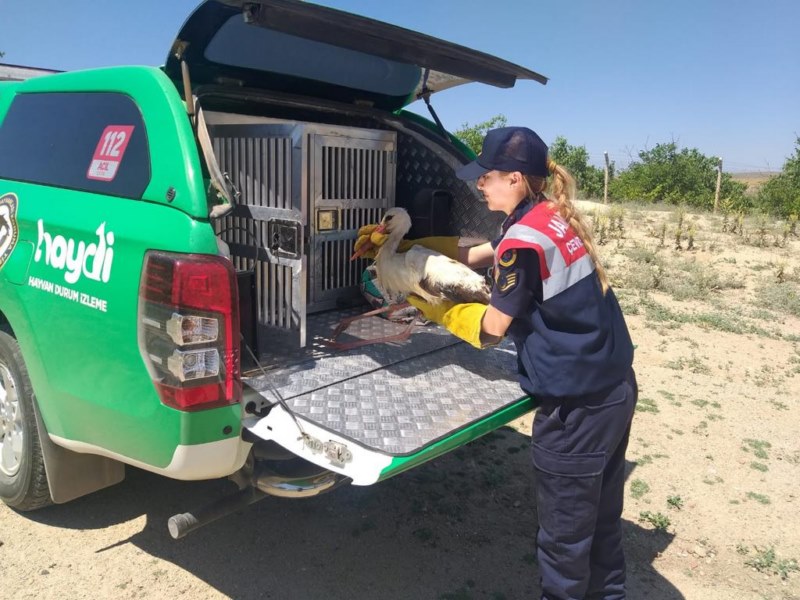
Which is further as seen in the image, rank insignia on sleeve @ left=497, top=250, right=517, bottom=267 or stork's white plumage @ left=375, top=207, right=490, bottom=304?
stork's white plumage @ left=375, top=207, right=490, bottom=304

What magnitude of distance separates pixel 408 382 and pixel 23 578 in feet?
6.07

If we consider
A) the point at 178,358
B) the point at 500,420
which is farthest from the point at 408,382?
the point at 178,358

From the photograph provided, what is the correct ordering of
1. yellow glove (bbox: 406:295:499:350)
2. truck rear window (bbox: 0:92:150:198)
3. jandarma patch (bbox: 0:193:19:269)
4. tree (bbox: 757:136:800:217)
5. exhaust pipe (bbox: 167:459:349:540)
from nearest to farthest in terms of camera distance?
1. exhaust pipe (bbox: 167:459:349:540)
2. truck rear window (bbox: 0:92:150:198)
3. yellow glove (bbox: 406:295:499:350)
4. jandarma patch (bbox: 0:193:19:269)
5. tree (bbox: 757:136:800:217)

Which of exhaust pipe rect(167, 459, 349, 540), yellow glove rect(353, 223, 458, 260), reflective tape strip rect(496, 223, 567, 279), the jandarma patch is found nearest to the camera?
reflective tape strip rect(496, 223, 567, 279)

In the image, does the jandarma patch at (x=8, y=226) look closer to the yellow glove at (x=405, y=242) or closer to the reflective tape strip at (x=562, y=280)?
the yellow glove at (x=405, y=242)

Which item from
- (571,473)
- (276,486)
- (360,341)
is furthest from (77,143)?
(571,473)

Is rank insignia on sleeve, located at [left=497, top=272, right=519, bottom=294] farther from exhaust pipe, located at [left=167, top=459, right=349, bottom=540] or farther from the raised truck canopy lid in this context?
the raised truck canopy lid

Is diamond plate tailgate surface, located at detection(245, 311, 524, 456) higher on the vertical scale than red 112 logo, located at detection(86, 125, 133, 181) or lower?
lower

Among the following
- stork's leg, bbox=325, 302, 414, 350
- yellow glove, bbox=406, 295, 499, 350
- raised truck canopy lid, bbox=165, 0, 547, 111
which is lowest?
stork's leg, bbox=325, 302, 414, 350

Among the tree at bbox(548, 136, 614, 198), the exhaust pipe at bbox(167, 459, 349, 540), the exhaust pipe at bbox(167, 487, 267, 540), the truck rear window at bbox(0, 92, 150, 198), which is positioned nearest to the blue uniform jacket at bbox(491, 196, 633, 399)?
the exhaust pipe at bbox(167, 459, 349, 540)

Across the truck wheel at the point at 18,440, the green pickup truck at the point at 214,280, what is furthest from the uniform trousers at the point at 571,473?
the truck wheel at the point at 18,440

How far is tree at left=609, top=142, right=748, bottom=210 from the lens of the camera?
1137 inches

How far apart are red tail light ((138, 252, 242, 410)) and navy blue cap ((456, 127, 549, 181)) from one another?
3.50ft

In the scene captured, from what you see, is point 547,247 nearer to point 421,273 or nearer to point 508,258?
point 508,258
